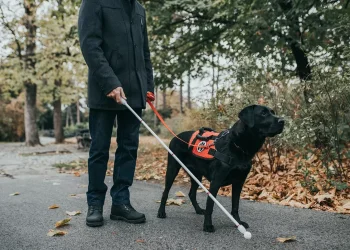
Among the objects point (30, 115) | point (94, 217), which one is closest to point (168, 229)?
point (94, 217)

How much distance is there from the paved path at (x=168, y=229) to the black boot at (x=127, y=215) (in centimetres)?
6

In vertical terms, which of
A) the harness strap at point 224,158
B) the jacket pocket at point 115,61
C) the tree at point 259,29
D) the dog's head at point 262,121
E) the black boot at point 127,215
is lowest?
the black boot at point 127,215

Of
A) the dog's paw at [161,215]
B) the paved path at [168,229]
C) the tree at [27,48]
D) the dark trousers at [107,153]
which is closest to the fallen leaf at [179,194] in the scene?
the paved path at [168,229]

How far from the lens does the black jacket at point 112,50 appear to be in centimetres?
325

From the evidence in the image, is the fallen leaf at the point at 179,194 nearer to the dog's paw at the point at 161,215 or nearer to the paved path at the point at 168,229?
the paved path at the point at 168,229

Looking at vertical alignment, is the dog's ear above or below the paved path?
above

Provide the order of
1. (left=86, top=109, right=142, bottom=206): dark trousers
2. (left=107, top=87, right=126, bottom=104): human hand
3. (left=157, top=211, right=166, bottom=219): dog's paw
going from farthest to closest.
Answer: (left=157, top=211, right=166, bottom=219): dog's paw < (left=86, top=109, right=142, bottom=206): dark trousers < (left=107, top=87, right=126, bottom=104): human hand

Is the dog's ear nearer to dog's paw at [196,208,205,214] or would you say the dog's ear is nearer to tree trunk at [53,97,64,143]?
dog's paw at [196,208,205,214]

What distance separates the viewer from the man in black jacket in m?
3.27

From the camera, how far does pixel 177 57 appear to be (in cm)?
1089

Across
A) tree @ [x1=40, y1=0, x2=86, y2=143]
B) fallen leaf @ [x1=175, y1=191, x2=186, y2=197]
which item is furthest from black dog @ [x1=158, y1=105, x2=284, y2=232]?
tree @ [x1=40, y1=0, x2=86, y2=143]

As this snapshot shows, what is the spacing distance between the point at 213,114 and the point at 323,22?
315 cm

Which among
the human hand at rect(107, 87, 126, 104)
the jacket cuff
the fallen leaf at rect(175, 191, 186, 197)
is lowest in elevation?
the fallen leaf at rect(175, 191, 186, 197)

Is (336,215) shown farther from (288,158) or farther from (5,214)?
(5,214)
